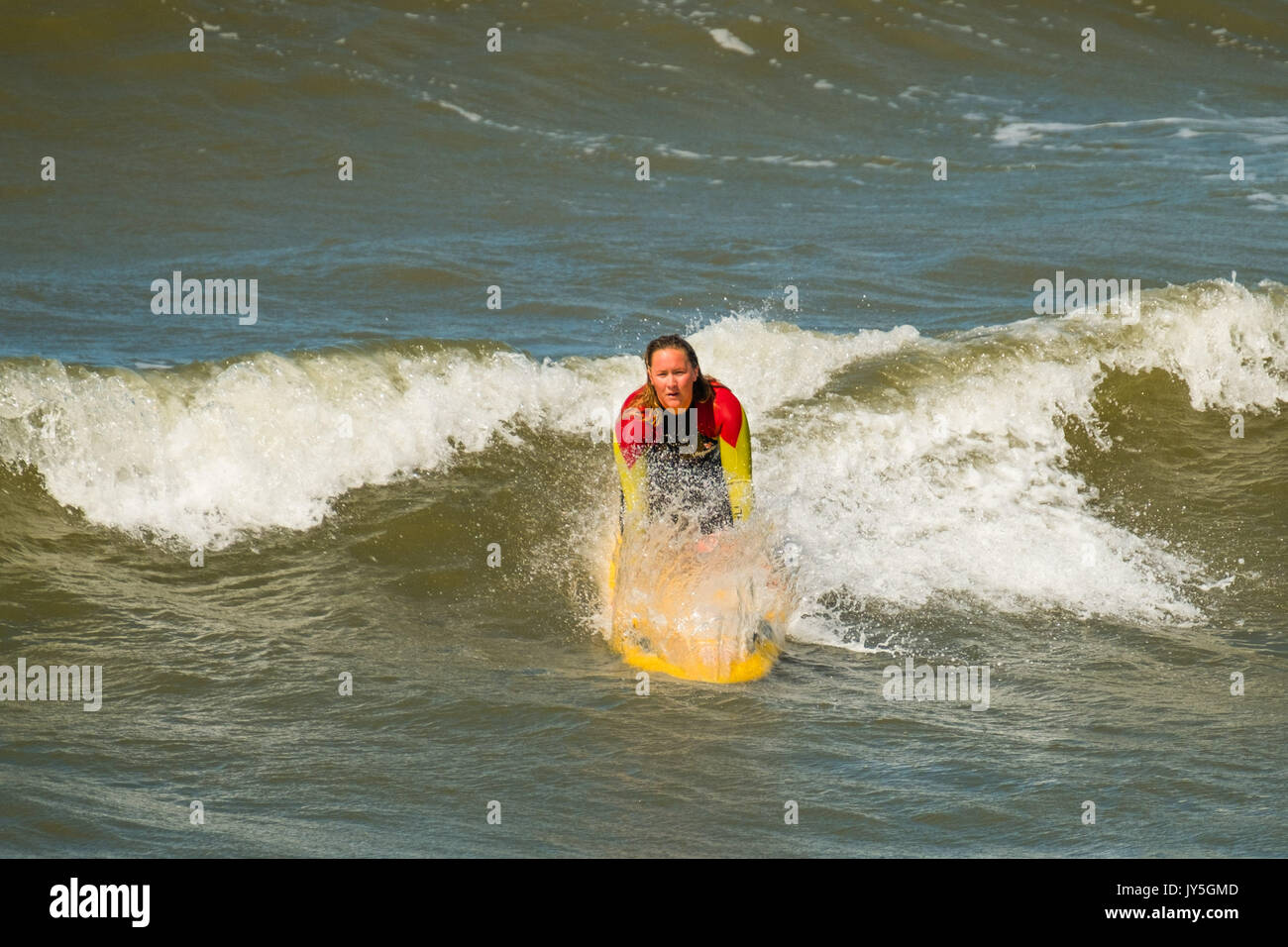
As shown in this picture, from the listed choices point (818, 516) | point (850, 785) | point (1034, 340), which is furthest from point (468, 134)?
point (850, 785)

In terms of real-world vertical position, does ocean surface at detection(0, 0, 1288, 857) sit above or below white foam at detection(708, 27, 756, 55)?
below

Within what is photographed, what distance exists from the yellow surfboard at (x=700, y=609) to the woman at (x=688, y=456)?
184 millimetres

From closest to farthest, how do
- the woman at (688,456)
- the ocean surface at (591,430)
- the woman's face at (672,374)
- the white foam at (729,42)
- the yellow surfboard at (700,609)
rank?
the ocean surface at (591,430), the woman's face at (672,374), the yellow surfboard at (700,609), the woman at (688,456), the white foam at (729,42)

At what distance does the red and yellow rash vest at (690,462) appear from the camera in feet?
23.2

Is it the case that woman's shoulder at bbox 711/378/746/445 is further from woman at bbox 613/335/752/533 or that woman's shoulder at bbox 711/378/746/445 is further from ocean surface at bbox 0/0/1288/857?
ocean surface at bbox 0/0/1288/857

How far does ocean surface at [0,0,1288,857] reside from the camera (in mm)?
5727

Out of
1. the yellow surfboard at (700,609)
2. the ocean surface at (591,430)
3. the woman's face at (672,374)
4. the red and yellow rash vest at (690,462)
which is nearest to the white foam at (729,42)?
the ocean surface at (591,430)

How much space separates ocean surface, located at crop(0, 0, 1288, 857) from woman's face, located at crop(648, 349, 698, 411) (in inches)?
41.8

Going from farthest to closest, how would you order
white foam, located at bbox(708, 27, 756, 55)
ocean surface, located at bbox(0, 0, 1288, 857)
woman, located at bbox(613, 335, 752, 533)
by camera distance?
1. white foam, located at bbox(708, 27, 756, 55)
2. woman, located at bbox(613, 335, 752, 533)
3. ocean surface, located at bbox(0, 0, 1288, 857)

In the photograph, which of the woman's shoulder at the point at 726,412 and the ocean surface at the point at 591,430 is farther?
the woman's shoulder at the point at 726,412

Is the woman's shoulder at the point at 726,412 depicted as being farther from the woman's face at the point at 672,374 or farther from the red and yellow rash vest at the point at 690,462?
the woman's face at the point at 672,374

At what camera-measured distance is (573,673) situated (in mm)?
6961

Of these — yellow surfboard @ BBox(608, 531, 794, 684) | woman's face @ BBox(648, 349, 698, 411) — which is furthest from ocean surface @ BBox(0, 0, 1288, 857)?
woman's face @ BBox(648, 349, 698, 411)
